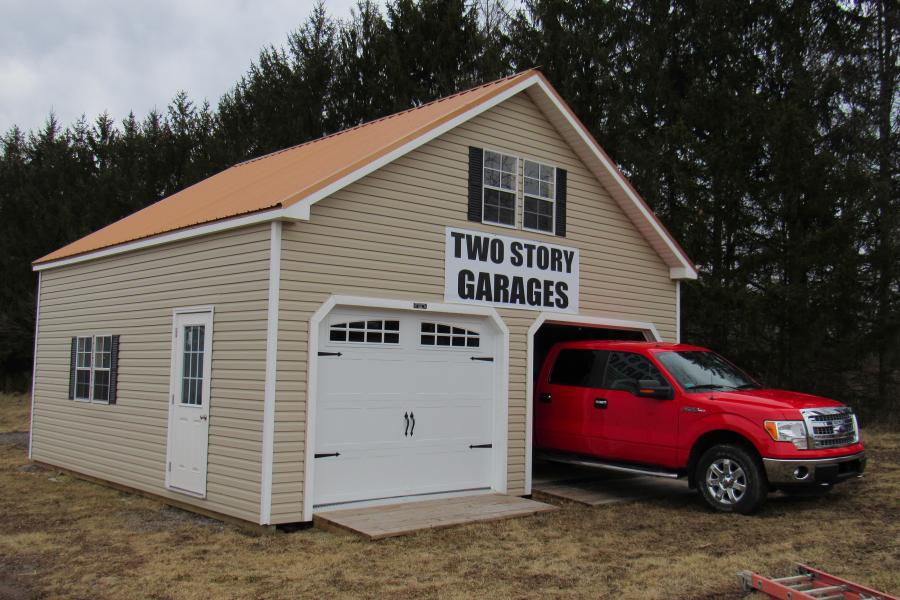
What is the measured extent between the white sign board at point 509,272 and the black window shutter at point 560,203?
0.27 m

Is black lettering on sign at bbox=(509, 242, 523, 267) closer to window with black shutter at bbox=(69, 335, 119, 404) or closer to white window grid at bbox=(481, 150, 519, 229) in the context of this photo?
white window grid at bbox=(481, 150, 519, 229)

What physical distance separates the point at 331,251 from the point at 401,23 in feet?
71.2

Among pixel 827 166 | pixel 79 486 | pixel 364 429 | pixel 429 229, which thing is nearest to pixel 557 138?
pixel 429 229

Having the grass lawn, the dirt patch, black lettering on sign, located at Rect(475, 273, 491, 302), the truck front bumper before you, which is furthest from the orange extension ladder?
the dirt patch

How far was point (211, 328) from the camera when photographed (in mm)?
9781

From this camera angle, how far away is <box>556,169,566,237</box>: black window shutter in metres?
12.1

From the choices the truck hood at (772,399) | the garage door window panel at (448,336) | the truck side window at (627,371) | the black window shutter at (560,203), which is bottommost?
the truck hood at (772,399)

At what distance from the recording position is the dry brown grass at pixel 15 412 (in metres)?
20.3

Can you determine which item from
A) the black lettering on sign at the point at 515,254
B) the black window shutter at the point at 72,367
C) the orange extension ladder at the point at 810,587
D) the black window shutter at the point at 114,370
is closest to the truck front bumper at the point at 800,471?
the orange extension ladder at the point at 810,587

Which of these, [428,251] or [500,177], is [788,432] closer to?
[428,251]

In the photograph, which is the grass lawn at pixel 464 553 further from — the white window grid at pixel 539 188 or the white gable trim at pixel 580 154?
the white window grid at pixel 539 188

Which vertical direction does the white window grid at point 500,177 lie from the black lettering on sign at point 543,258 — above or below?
above

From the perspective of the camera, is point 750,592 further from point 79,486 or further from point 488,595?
point 79,486

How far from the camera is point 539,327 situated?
11992 millimetres
